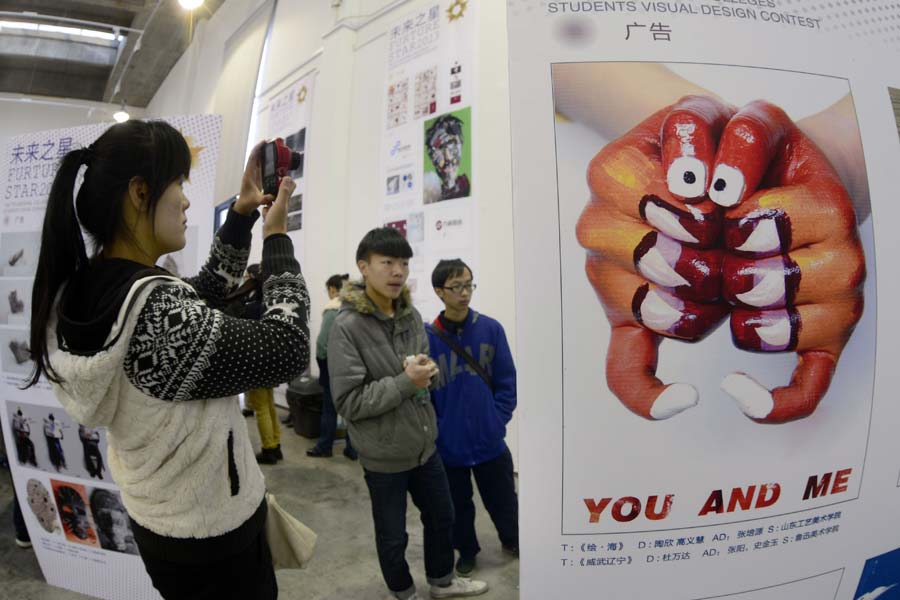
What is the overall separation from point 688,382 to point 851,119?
506 millimetres

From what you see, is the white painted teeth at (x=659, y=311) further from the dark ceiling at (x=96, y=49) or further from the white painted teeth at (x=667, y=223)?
the dark ceiling at (x=96, y=49)

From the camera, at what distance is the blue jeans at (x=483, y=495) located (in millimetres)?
2000

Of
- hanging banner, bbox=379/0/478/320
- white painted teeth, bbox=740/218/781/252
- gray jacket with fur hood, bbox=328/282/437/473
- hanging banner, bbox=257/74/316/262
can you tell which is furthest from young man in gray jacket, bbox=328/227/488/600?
hanging banner, bbox=257/74/316/262

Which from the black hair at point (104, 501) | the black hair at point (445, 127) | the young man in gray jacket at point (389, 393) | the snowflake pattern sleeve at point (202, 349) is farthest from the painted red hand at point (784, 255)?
the black hair at point (445, 127)

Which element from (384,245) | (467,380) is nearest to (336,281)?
(467,380)

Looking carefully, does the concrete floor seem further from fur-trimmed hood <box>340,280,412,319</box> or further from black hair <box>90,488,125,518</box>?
fur-trimmed hood <box>340,280,412,319</box>

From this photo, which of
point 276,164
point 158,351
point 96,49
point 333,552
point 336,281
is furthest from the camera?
point 96,49

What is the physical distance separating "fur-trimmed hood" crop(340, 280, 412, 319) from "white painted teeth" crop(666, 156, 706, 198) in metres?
1.08

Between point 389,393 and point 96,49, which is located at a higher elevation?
point 96,49

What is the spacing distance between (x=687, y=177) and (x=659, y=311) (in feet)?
0.65

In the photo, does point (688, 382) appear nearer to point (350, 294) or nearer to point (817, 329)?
point (817, 329)

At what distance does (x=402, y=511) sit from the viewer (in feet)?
5.41

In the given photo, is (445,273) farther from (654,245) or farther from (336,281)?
(336,281)

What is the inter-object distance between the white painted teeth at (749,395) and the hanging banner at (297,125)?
4233 mm
